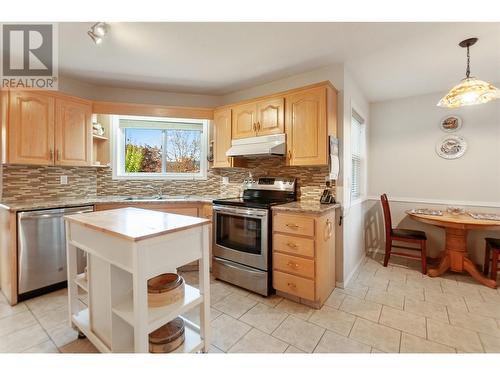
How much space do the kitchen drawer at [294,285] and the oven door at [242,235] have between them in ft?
0.55

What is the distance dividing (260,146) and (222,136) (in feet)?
2.47

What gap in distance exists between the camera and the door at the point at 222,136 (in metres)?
3.06

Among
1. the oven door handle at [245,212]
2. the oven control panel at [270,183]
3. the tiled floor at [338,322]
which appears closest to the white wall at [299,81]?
the oven control panel at [270,183]

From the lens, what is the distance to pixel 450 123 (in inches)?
127

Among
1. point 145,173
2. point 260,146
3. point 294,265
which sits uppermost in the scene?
point 260,146

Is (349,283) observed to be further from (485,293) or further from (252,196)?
(252,196)

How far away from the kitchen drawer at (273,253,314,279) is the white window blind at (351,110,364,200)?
1.44 meters

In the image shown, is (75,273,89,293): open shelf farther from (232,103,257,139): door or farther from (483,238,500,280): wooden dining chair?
(483,238,500,280): wooden dining chair

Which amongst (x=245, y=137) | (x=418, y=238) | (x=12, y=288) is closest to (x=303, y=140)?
(x=245, y=137)

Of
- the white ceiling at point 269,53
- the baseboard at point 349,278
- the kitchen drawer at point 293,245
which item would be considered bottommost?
the baseboard at point 349,278

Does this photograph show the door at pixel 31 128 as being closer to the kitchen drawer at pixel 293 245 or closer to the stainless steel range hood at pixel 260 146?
the stainless steel range hood at pixel 260 146

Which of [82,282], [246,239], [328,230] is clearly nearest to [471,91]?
[328,230]

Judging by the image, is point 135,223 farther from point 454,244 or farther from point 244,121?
point 454,244

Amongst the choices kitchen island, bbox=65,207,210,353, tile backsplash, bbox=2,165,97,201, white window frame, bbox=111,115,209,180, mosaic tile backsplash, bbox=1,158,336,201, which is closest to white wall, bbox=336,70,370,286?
mosaic tile backsplash, bbox=1,158,336,201
